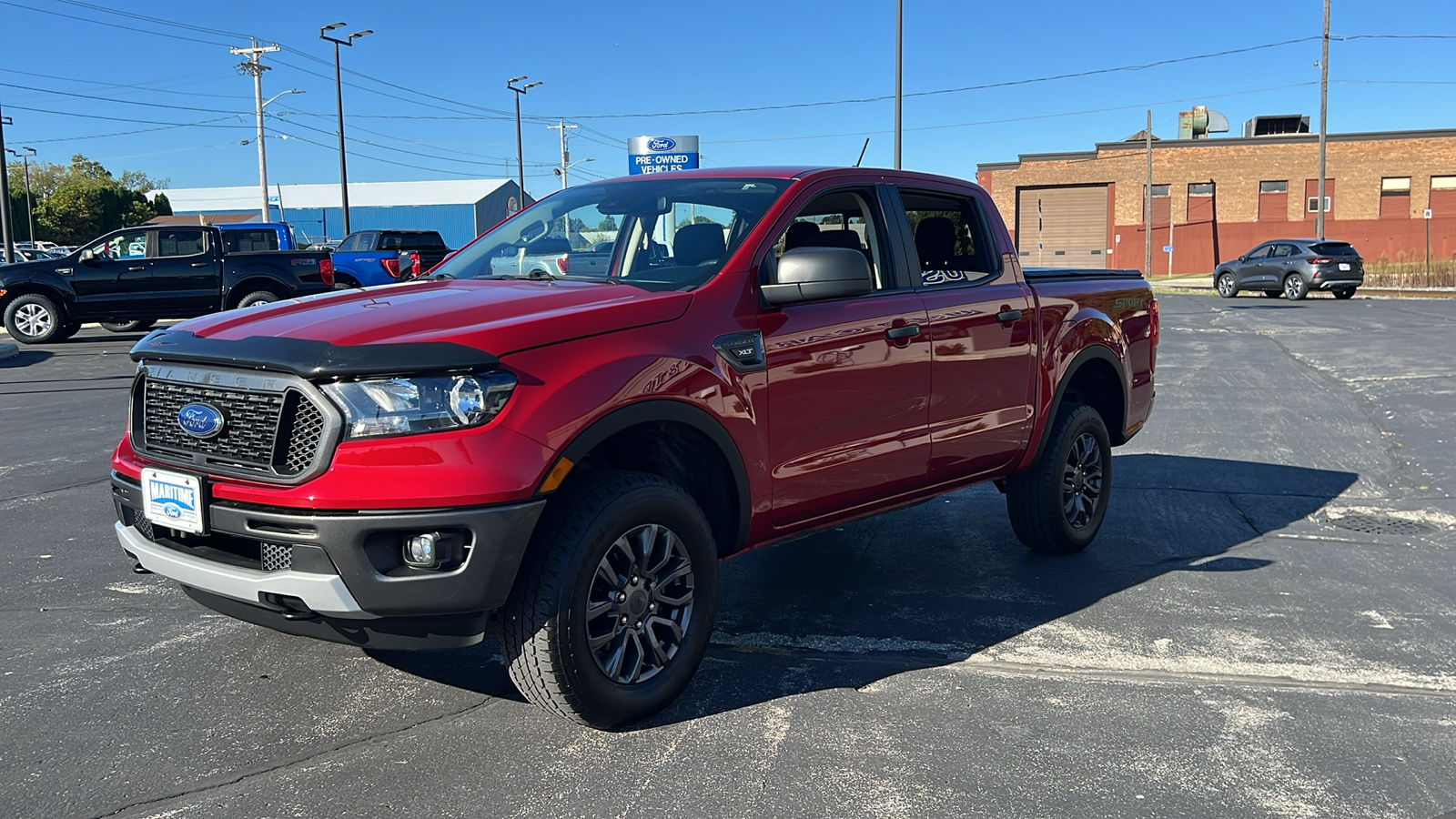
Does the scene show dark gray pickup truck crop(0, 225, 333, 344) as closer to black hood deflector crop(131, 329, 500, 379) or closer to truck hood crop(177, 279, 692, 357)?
truck hood crop(177, 279, 692, 357)

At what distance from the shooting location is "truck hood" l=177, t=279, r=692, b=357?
3385 millimetres

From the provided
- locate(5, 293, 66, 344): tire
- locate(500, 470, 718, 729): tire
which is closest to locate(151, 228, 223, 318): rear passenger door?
locate(5, 293, 66, 344): tire

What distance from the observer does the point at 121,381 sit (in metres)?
13.6

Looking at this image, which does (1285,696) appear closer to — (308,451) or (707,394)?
(707,394)

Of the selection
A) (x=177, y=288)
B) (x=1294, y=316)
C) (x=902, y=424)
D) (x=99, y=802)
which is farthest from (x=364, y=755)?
(x=1294, y=316)

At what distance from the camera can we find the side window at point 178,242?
1903cm

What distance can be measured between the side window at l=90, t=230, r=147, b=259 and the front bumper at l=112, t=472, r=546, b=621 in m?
17.8

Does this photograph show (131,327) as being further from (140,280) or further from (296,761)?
(296,761)

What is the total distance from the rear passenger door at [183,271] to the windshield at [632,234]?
51.9ft

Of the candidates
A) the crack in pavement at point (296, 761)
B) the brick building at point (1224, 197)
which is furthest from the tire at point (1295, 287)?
the crack in pavement at point (296, 761)

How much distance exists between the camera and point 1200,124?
57406 mm

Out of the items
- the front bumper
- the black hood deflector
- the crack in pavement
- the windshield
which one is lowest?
the crack in pavement

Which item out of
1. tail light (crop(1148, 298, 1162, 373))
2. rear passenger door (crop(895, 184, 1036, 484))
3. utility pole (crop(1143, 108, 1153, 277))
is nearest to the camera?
rear passenger door (crop(895, 184, 1036, 484))

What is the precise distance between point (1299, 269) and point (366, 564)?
32.1 meters
